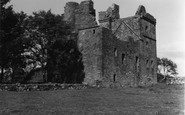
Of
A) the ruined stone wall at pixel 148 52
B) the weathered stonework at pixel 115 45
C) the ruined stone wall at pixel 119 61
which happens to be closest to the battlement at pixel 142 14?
the weathered stonework at pixel 115 45

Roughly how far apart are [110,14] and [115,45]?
11.1 m

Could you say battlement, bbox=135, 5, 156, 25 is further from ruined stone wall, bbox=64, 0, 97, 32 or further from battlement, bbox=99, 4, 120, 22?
ruined stone wall, bbox=64, 0, 97, 32

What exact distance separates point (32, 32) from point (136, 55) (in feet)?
52.5

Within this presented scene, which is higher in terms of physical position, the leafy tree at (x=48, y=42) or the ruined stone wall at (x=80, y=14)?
the ruined stone wall at (x=80, y=14)

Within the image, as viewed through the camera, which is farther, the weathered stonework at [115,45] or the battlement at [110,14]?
the battlement at [110,14]

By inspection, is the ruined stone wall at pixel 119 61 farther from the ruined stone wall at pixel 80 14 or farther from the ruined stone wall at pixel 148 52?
the ruined stone wall at pixel 80 14

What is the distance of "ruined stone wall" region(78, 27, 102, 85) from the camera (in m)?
31.1

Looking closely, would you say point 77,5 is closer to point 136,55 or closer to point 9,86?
point 136,55

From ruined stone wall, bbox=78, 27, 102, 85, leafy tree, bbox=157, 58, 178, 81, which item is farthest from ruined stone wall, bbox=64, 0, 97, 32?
leafy tree, bbox=157, 58, 178, 81

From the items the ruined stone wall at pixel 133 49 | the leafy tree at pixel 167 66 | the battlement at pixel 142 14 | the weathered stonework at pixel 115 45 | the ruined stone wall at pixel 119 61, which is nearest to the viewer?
the weathered stonework at pixel 115 45

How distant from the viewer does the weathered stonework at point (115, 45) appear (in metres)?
31.5

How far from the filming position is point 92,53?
31859mm

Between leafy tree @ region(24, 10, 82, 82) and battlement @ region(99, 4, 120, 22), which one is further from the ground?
battlement @ region(99, 4, 120, 22)

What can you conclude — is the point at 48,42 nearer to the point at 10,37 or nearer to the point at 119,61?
the point at 10,37
